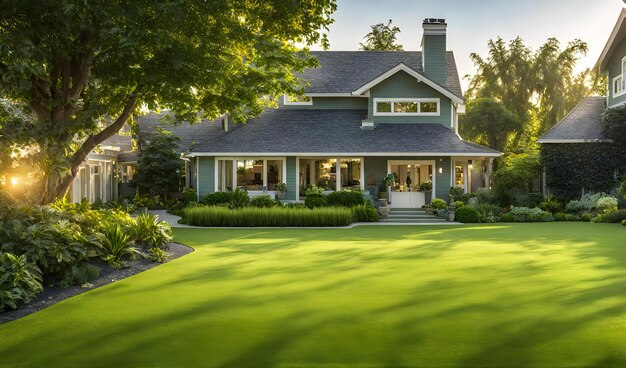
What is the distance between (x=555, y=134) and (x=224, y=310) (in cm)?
2382

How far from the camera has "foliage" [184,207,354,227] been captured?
22.3 metres

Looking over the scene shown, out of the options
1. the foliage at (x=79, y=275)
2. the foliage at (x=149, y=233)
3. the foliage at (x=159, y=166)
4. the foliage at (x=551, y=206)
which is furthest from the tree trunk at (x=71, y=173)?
the foliage at (x=551, y=206)

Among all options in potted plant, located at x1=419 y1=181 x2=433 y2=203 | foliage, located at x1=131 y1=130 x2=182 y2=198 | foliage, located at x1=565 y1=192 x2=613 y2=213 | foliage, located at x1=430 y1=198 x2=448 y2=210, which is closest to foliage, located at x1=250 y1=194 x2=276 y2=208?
foliage, located at x1=131 y1=130 x2=182 y2=198

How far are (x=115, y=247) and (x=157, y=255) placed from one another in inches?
46.9

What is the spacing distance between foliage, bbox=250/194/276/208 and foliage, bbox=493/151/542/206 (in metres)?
10.8

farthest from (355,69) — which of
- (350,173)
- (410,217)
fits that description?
(410,217)

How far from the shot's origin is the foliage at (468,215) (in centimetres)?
2392

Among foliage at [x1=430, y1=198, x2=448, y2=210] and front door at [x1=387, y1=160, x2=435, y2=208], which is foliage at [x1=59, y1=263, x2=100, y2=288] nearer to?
foliage at [x1=430, y1=198, x2=448, y2=210]

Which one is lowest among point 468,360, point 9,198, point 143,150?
point 468,360

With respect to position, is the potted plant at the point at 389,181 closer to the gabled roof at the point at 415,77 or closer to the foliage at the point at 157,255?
the gabled roof at the point at 415,77

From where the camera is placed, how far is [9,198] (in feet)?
36.7

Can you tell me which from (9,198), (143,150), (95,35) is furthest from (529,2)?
(143,150)

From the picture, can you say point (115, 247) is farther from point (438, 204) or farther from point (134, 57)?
point (438, 204)

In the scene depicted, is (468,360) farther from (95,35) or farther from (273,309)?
(95,35)
